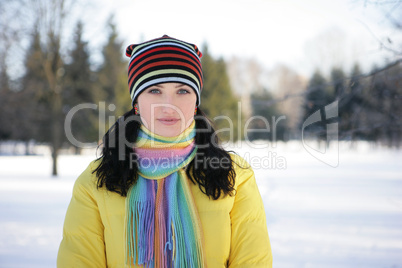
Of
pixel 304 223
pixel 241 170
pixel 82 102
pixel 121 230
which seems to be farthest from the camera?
pixel 82 102

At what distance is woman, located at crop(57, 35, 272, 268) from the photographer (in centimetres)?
147

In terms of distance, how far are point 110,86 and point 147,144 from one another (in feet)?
83.9

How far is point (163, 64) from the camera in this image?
1.58m

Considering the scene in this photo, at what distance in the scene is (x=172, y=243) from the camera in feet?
4.91

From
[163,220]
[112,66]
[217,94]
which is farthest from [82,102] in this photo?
[163,220]

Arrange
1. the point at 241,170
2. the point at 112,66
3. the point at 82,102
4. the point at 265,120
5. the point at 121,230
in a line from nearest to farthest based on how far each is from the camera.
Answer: the point at 121,230, the point at 241,170, the point at 265,120, the point at 82,102, the point at 112,66

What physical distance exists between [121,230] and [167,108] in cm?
63

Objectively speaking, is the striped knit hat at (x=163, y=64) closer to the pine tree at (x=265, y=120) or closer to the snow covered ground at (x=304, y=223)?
the pine tree at (x=265, y=120)

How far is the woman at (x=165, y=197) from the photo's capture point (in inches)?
58.0

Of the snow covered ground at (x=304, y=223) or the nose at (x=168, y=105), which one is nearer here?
the nose at (x=168, y=105)

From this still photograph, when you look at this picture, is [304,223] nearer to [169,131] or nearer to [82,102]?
[169,131]

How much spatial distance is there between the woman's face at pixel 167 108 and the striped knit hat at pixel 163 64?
0.04m

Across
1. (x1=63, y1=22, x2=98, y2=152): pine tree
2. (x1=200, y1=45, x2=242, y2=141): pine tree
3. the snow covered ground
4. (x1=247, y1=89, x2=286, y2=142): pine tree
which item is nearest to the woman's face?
(x1=247, y1=89, x2=286, y2=142): pine tree

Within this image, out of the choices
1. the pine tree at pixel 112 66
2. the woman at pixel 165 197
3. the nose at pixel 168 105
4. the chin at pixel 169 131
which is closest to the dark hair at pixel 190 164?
the woman at pixel 165 197
